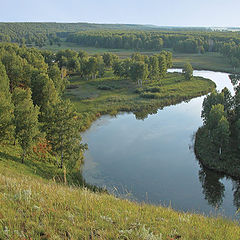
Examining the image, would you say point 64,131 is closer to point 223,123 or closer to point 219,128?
point 219,128

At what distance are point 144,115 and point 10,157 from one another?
107ft

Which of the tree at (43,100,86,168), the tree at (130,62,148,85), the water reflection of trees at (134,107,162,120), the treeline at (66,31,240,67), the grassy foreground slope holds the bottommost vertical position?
the water reflection of trees at (134,107,162,120)

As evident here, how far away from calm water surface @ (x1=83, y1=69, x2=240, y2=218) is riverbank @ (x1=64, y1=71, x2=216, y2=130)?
5.43m

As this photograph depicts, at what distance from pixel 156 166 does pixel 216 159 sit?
7586mm

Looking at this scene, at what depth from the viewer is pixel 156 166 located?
3338 centimetres

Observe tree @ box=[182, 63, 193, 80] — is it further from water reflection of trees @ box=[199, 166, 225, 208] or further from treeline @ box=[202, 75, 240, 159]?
water reflection of trees @ box=[199, 166, 225, 208]

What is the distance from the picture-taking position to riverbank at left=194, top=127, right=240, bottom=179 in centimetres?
3072

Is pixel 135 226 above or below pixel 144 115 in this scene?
above

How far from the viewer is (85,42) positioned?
18700 cm

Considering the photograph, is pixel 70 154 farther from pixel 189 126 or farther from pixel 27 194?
pixel 189 126

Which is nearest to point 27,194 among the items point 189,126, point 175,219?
point 175,219

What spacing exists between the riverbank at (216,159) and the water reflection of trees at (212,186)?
2.68ft

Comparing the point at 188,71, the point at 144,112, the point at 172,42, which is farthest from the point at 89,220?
the point at 172,42

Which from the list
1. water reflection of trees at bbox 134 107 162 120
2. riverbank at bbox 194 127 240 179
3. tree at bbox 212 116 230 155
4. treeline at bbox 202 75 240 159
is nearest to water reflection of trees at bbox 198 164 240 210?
riverbank at bbox 194 127 240 179
